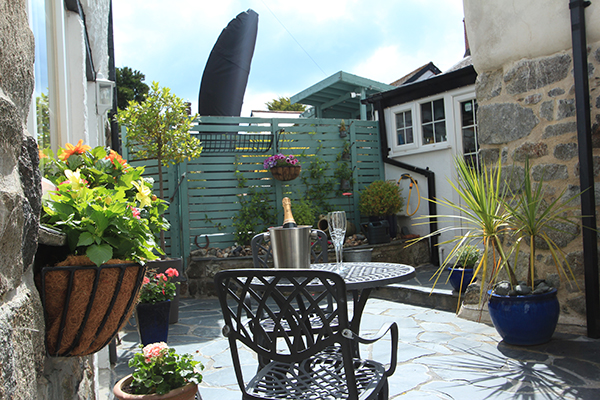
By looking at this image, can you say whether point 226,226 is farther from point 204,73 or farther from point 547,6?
point 547,6

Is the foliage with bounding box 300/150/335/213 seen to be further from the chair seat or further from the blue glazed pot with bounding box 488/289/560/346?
the chair seat

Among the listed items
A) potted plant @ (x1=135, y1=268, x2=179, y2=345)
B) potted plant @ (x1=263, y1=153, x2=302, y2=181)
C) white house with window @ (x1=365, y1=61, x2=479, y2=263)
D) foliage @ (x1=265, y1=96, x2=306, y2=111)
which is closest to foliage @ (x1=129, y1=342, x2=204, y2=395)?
potted plant @ (x1=135, y1=268, x2=179, y2=345)

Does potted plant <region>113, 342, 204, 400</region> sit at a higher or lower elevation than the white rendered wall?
lower

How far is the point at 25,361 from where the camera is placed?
2.59ft

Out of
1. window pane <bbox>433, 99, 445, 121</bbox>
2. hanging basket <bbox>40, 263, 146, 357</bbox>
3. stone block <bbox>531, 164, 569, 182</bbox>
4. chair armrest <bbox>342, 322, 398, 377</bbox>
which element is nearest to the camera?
hanging basket <bbox>40, 263, 146, 357</bbox>

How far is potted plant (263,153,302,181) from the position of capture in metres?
6.61

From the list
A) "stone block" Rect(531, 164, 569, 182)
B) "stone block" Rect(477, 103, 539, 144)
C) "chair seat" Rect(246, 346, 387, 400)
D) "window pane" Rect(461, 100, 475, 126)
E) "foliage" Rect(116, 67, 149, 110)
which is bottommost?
"chair seat" Rect(246, 346, 387, 400)

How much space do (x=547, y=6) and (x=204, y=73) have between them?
6311 millimetres

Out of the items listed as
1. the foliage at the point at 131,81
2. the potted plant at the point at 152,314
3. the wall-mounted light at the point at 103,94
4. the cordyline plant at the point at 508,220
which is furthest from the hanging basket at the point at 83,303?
the foliage at the point at 131,81

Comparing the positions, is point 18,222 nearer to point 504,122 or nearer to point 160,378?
point 160,378

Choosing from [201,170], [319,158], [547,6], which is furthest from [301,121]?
[547,6]

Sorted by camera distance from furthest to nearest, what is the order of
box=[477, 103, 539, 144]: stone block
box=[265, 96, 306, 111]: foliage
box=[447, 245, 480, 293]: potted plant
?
box=[265, 96, 306, 111]: foliage
box=[447, 245, 480, 293]: potted plant
box=[477, 103, 539, 144]: stone block

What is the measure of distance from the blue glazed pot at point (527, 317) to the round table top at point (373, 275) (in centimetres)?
116

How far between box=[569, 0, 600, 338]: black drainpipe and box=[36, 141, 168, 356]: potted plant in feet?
10.4
